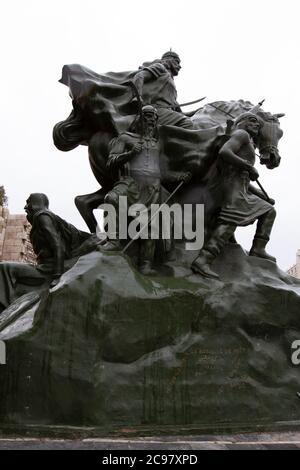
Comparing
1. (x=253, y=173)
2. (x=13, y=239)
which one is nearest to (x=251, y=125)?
(x=253, y=173)

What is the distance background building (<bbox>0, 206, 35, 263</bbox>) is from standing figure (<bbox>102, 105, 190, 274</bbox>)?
47.8 ft

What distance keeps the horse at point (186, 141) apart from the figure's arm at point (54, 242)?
3.50ft

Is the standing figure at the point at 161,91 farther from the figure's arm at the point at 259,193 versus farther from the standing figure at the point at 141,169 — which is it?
the figure's arm at the point at 259,193

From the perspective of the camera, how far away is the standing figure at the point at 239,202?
Answer: 6055 mm

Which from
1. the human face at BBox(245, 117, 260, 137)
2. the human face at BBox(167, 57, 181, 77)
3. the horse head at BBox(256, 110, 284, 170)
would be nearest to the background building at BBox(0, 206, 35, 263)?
the human face at BBox(167, 57, 181, 77)

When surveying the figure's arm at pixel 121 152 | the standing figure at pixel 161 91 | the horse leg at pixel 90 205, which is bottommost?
the horse leg at pixel 90 205

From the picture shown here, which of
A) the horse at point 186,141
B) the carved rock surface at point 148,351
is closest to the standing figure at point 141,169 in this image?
the horse at point 186,141

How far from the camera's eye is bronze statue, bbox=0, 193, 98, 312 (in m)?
6.21

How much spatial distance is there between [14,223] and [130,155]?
15503mm

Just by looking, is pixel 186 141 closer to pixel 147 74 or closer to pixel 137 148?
pixel 137 148

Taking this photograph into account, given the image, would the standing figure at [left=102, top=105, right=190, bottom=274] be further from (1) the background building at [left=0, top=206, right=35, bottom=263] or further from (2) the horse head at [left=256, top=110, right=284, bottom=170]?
(1) the background building at [left=0, top=206, right=35, bottom=263]

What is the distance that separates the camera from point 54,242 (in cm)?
616
